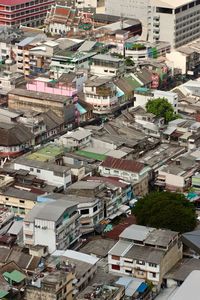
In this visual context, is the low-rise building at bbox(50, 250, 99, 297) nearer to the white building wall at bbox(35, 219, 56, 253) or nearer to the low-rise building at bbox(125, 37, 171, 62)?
the white building wall at bbox(35, 219, 56, 253)

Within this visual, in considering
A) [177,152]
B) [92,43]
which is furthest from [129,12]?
[177,152]

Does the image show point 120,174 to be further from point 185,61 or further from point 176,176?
point 185,61

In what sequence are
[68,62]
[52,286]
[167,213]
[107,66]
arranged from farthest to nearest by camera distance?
[68,62] → [107,66] → [167,213] → [52,286]

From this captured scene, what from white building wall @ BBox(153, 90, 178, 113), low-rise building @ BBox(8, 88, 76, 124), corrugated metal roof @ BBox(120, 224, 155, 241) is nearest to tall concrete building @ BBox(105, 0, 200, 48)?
white building wall @ BBox(153, 90, 178, 113)

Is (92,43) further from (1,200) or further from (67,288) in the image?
(67,288)

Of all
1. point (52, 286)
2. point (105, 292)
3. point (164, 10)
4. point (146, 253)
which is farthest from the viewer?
point (164, 10)

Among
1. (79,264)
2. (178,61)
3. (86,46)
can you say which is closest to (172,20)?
(178,61)

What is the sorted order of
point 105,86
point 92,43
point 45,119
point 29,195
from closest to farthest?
point 29,195 < point 45,119 < point 105,86 < point 92,43
